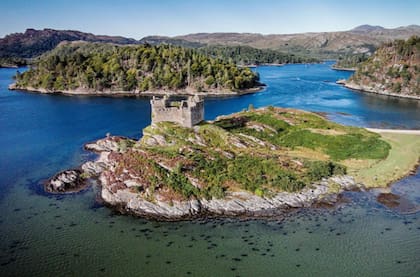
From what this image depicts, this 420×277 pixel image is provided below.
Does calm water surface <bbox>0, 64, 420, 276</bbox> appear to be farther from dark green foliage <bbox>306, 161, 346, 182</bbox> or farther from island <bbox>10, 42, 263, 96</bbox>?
island <bbox>10, 42, 263, 96</bbox>

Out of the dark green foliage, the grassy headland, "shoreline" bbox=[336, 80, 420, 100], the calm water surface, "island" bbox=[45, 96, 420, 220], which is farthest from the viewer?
"shoreline" bbox=[336, 80, 420, 100]

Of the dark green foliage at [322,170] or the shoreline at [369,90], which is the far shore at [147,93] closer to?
the shoreline at [369,90]

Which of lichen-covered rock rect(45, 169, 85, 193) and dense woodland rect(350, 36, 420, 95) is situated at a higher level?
dense woodland rect(350, 36, 420, 95)

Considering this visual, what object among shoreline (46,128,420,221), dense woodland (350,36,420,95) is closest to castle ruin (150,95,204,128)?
shoreline (46,128,420,221)

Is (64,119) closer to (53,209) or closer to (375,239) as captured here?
(53,209)

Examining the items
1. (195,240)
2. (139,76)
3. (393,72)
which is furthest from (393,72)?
(195,240)

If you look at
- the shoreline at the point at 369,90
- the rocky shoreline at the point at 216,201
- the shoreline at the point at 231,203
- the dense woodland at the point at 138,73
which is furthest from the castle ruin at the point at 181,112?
the shoreline at the point at 369,90

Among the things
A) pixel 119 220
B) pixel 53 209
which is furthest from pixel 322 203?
pixel 53 209
